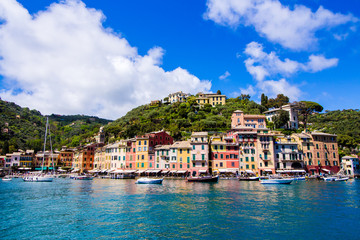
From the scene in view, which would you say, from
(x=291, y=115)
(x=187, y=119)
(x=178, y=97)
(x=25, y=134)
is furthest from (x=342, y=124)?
(x=25, y=134)

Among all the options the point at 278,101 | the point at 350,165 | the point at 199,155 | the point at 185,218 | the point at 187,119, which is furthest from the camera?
the point at 278,101

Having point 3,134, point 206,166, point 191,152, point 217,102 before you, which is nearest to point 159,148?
point 191,152

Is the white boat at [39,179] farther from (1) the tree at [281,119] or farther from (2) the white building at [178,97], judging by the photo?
(2) the white building at [178,97]

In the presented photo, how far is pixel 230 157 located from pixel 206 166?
6677 millimetres

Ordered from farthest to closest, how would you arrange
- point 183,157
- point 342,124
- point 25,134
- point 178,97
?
point 25,134 < point 178,97 < point 342,124 < point 183,157

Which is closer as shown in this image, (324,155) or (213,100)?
(324,155)

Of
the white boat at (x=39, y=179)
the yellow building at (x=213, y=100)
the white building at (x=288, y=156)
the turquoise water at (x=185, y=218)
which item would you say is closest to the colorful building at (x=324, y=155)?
the white building at (x=288, y=156)

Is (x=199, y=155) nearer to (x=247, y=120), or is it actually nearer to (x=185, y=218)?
(x=247, y=120)

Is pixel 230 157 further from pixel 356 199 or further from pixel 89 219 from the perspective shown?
pixel 89 219

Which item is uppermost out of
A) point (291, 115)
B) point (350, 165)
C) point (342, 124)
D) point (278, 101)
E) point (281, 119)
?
point (278, 101)

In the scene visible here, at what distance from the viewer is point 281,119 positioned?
82312 mm

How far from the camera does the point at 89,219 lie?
2158 cm

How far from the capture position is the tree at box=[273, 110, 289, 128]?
82312 millimetres

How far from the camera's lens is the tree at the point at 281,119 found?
8231 centimetres
